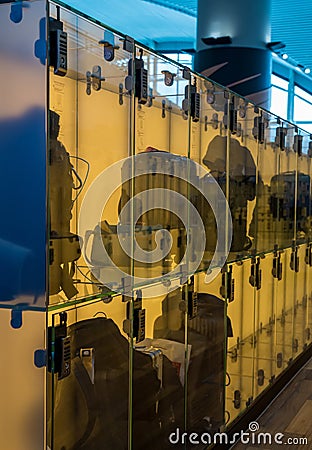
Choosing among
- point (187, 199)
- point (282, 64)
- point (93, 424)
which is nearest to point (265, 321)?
point (187, 199)

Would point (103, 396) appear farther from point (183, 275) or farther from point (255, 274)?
point (255, 274)

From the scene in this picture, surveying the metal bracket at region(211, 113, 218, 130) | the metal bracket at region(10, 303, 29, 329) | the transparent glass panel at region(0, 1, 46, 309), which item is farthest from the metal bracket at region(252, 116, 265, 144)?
the metal bracket at region(10, 303, 29, 329)

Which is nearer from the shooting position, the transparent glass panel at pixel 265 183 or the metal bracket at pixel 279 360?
the transparent glass panel at pixel 265 183

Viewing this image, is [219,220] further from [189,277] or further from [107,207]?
[107,207]

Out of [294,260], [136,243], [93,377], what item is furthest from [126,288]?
[294,260]

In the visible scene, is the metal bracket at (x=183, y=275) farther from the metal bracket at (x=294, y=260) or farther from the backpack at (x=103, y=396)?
the metal bracket at (x=294, y=260)

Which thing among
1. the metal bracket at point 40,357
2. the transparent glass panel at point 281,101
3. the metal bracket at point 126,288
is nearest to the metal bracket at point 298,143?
the metal bracket at point 126,288

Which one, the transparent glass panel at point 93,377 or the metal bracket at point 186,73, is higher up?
the metal bracket at point 186,73

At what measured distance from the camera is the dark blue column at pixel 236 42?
6102 millimetres

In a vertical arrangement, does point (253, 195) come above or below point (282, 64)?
below

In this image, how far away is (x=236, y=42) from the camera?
6121mm

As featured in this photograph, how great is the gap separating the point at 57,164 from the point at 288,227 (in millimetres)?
2681

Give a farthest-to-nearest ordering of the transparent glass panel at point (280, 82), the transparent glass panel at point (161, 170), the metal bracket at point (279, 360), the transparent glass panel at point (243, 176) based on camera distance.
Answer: the transparent glass panel at point (280, 82) < the metal bracket at point (279, 360) < the transparent glass panel at point (243, 176) < the transparent glass panel at point (161, 170)

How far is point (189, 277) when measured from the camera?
2.59m
